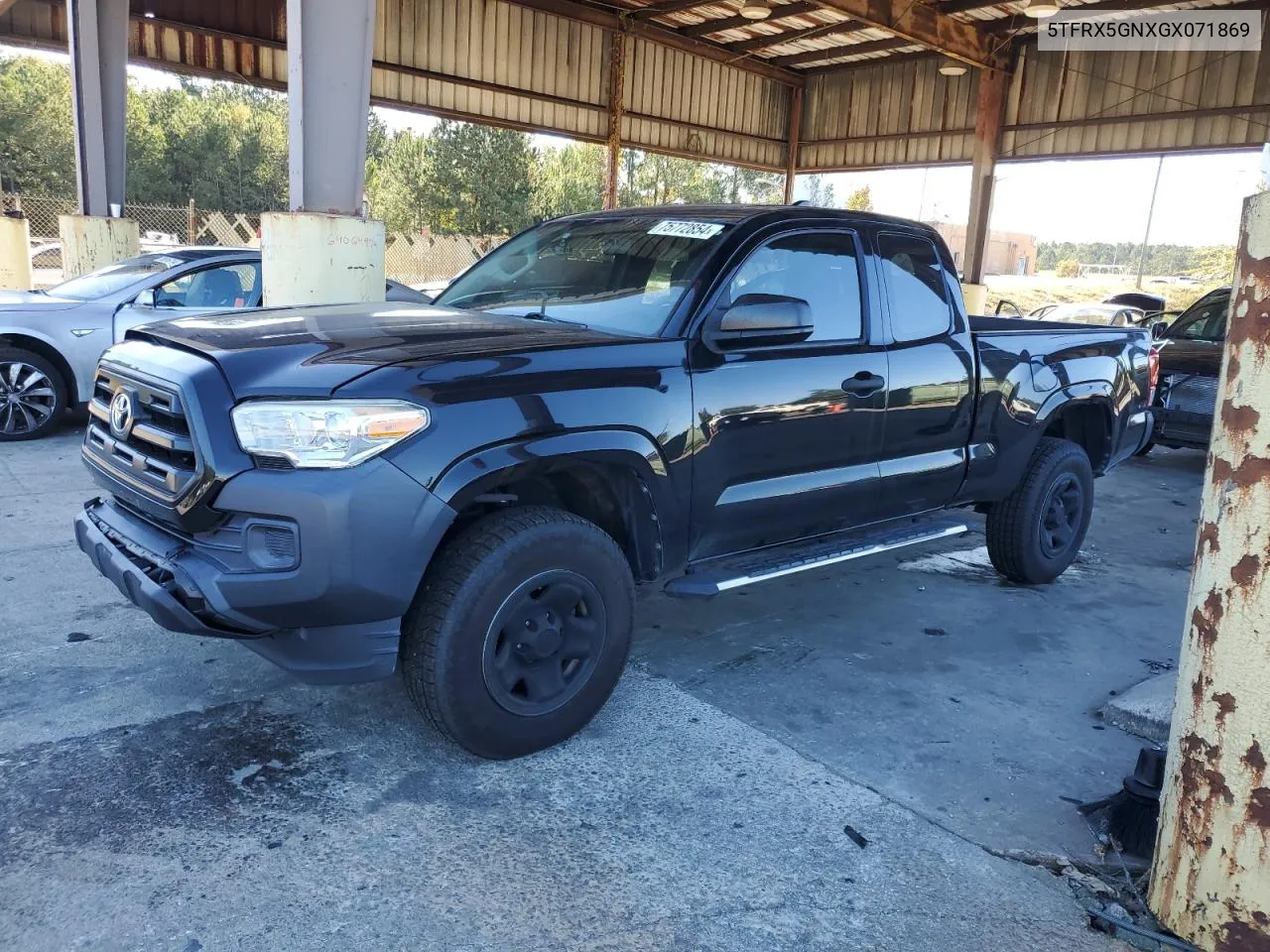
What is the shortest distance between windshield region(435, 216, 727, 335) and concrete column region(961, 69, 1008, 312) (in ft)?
51.9

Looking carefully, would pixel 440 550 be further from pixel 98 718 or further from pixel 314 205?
pixel 314 205

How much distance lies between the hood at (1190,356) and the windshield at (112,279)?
8.84 metres

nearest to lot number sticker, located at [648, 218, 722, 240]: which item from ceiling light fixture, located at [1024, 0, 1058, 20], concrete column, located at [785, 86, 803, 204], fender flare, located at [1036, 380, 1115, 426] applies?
fender flare, located at [1036, 380, 1115, 426]

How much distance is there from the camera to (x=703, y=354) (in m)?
3.54

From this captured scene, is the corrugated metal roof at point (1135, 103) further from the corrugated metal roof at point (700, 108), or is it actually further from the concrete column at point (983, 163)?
the corrugated metal roof at point (700, 108)

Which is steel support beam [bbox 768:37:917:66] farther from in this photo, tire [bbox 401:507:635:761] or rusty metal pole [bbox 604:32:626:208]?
tire [bbox 401:507:635:761]

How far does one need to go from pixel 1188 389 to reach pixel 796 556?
6.43m

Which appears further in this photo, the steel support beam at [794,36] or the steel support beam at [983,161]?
the steel support beam at [983,161]

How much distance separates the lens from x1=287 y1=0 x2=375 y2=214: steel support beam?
617 centimetres

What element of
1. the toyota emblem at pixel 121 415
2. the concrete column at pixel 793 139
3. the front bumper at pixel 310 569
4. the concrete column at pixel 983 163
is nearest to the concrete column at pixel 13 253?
the toyota emblem at pixel 121 415

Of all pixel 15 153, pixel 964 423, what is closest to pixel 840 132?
pixel 964 423

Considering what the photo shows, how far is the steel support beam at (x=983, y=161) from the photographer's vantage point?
18500 millimetres

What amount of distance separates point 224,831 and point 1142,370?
5436 mm

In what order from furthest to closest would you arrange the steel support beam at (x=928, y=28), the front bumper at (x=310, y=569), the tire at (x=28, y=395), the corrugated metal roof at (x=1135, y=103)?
the corrugated metal roof at (x=1135, y=103) < the steel support beam at (x=928, y=28) < the tire at (x=28, y=395) < the front bumper at (x=310, y=569)
